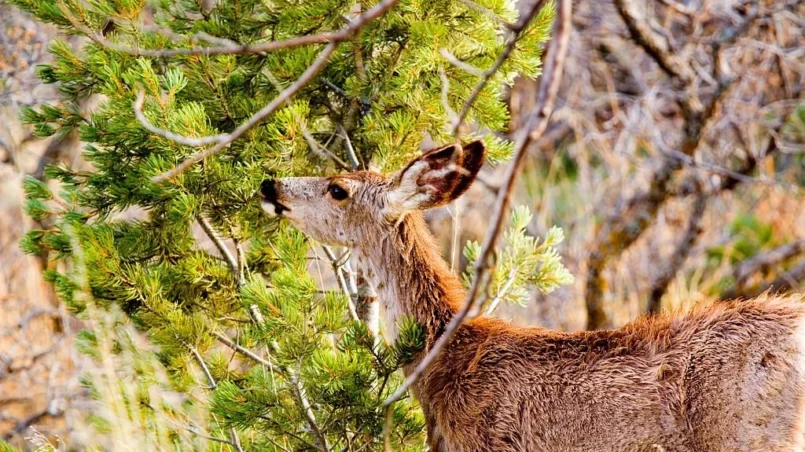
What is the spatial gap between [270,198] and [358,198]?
1.38 feet

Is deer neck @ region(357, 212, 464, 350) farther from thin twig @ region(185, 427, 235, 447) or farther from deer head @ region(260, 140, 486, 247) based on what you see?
thin twig @ region(185, 427, 235, 447)

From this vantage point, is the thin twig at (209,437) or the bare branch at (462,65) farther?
the thin twig at (209,437)

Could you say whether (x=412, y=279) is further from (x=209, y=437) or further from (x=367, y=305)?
(x=209, y=437)

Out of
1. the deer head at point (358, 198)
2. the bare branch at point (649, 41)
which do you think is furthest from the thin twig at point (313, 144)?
the bare branch at point (649, 41)

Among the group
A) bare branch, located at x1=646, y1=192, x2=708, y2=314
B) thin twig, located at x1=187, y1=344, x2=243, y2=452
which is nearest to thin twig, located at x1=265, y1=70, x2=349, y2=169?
thin twig, located at x1=187, y1=344, x2=243, y2=452

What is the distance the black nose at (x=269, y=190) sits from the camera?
A: 4.20 meters

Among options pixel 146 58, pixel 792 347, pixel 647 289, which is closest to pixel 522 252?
pixel 792 347

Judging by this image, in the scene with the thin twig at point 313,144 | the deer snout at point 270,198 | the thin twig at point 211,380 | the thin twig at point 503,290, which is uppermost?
the thin twig at point 313,144

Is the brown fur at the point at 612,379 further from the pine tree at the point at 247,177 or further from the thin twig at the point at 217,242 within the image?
the thin twig at the point at 217,242

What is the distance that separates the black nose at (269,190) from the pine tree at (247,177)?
5cm

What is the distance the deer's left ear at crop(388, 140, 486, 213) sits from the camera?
387 centimetres

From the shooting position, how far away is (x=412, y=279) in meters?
4.32

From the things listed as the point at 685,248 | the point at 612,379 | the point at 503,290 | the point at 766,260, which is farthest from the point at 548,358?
the point at 766,260

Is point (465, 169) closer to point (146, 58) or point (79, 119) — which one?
point (146, 58)
